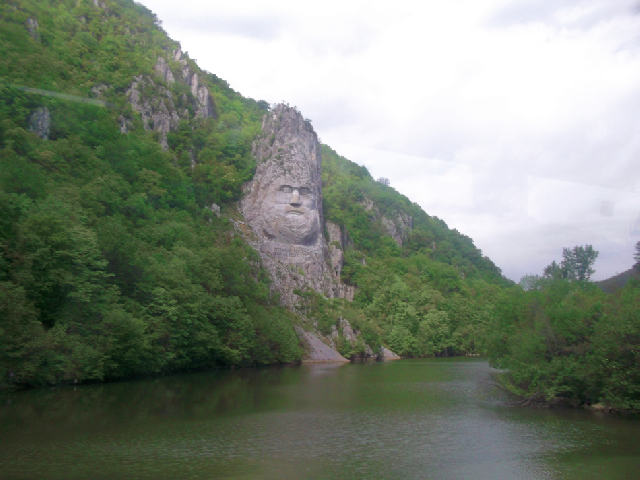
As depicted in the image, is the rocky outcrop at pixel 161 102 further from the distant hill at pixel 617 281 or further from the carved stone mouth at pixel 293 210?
the distant hill at pixel 617 281

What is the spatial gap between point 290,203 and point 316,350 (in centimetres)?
2899

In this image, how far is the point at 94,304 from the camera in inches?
1321

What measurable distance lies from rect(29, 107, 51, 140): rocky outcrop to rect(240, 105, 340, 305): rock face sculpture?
36.3 metres

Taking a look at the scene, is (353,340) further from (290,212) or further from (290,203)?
(290,203)

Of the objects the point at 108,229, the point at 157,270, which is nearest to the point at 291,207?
the point at 157,270

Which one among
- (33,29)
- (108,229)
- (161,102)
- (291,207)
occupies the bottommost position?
(108,229)

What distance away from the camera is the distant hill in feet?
98.3

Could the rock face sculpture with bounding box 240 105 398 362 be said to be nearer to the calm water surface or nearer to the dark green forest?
the dark green forest

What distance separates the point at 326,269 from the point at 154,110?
130ft

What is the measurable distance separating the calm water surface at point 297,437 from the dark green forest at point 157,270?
3004 millimetres

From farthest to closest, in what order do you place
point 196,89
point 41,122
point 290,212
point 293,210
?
1. point 196,89
2. point 293,210
3. point 290,212
4. point 41,122

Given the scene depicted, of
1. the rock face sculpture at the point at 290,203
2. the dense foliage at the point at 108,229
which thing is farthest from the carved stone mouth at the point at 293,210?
the dense foliage at the point at 108,229

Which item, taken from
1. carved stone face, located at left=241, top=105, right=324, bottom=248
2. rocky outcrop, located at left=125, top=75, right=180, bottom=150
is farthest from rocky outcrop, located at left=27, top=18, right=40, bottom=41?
carved stone face, located at left=241, top=105, right=324, bottom=248

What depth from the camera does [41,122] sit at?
168 feet
